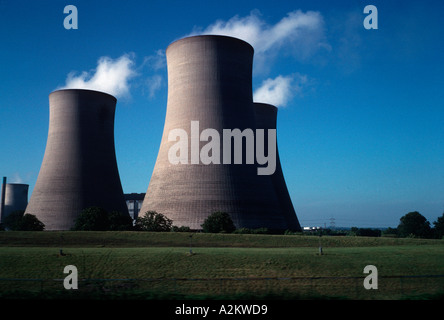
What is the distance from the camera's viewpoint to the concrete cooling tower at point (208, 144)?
2784cm

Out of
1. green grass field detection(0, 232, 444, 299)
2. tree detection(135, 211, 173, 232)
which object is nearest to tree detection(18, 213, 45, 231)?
tree detection(135, 211, 173, 232)

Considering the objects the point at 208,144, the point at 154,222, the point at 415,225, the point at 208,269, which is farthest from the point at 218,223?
the point at 415,225

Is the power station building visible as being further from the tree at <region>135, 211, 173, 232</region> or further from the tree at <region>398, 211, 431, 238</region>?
the tree at <region>398, 211, 431, 238</region>

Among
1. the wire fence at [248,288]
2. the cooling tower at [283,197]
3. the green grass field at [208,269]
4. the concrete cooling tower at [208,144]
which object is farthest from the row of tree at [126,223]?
the wire fence at [248,288]

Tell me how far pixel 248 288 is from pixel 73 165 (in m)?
23.6

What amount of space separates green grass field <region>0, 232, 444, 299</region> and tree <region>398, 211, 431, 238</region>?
878 inches

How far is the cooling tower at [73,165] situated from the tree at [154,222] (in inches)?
294

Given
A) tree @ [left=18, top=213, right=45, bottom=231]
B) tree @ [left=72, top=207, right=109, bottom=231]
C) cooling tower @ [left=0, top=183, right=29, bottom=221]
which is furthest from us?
cooling tower @ [left=0, top=183, right=29, bottom=221]

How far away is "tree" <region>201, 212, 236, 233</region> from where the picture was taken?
86.0 feet

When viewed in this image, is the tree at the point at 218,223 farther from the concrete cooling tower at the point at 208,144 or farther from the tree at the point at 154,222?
the tree at the point at 154,222

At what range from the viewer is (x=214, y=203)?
1091 inches

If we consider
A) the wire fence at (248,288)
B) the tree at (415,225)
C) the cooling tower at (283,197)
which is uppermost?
the cooling tower at (283,197)
